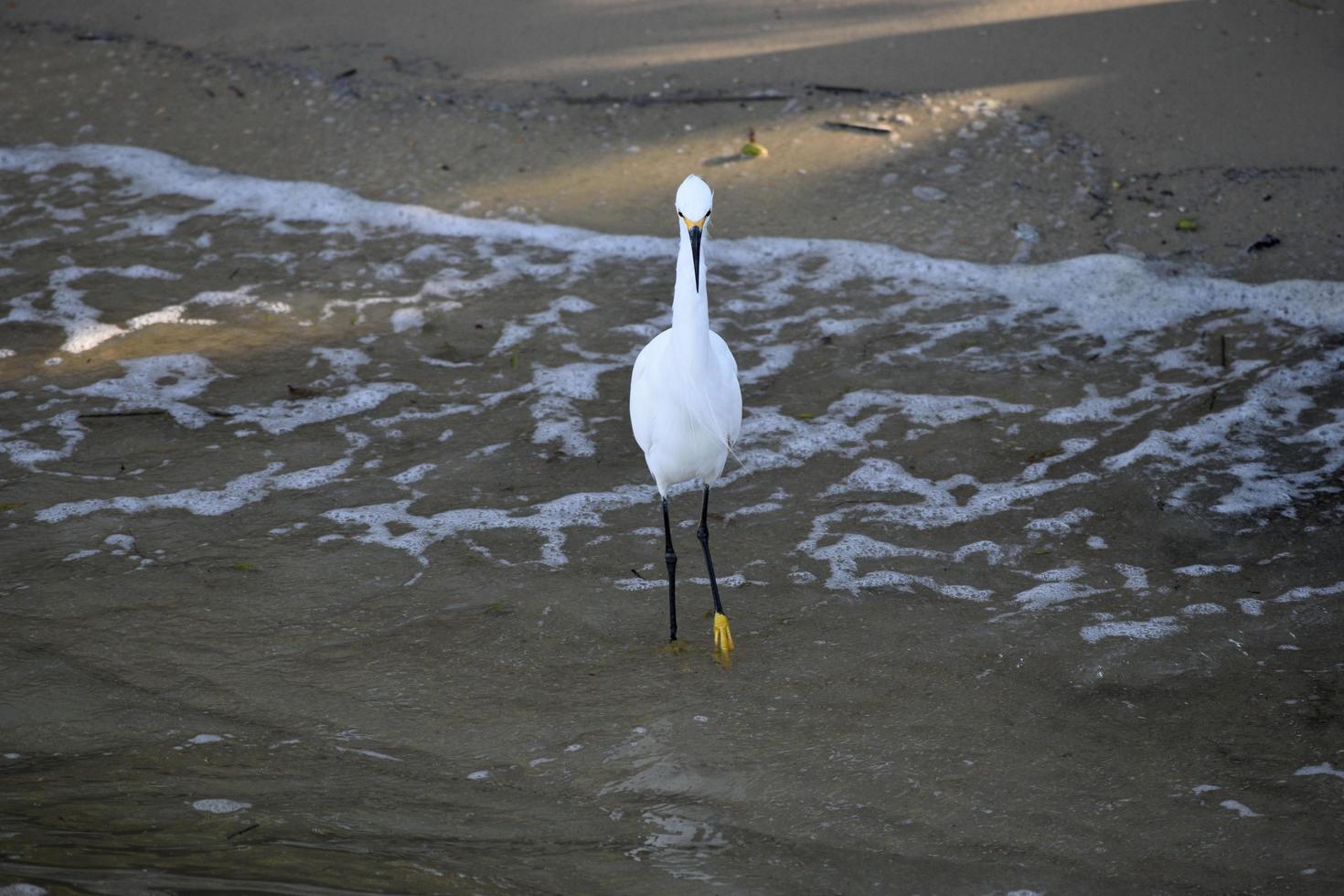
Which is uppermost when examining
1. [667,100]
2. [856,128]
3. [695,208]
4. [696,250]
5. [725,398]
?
[667,100]

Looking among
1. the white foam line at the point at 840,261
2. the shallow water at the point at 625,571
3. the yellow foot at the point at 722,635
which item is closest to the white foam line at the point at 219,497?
the shallow water at the point at 625,571

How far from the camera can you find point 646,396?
11.8 ft

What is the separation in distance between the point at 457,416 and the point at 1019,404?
2311 mm

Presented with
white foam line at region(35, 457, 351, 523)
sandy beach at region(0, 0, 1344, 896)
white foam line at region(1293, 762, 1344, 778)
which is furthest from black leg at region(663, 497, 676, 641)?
white foam line at region(1293, 762, 1344, 778)

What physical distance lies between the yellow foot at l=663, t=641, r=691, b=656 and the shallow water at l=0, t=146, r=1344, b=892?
31 millimetres

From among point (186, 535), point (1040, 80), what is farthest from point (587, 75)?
point (186, 535)

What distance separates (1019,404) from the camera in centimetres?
481

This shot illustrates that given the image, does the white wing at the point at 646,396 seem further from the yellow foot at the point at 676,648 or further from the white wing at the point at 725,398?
the yellow foot at the point at 676,648

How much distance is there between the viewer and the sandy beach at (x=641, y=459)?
2.83 meters

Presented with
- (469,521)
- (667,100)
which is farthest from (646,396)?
(667,100)

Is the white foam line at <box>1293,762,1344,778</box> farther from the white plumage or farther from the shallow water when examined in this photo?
the white plumage

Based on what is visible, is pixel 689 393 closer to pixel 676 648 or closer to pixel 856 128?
pixel 676 648

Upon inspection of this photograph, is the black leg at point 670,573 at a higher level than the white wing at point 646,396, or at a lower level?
lower

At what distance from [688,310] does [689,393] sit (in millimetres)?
263
